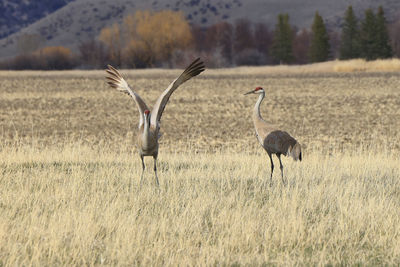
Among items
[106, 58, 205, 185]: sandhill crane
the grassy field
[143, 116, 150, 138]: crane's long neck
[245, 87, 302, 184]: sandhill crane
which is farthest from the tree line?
[143, 116, 150, 138]: crane's long neck

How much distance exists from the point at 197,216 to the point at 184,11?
170993mm

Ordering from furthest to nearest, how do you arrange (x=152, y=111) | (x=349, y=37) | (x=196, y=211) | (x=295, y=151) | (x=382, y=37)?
1. (x=349, y=37)
2. (x=382, y=37)
3. (x=295, y=151)
4. (x=152, y=111)
5. (x=196, y=211)

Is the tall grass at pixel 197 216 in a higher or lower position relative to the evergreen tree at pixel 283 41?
lower

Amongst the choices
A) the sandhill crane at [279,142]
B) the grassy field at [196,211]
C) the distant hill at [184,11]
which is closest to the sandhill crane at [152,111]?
the grassy field at [196,211]

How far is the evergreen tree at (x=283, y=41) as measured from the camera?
102 meters

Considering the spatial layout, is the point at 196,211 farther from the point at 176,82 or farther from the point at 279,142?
the point at 279,142

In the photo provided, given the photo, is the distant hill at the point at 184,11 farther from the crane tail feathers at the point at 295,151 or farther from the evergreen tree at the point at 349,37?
the crane tail feathers at the point at 295,151

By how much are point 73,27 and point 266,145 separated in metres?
169

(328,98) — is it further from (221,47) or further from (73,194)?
(221,47)

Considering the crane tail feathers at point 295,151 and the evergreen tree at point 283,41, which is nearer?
the crane tail feathers at point 295,151

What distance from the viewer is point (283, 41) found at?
103000mm

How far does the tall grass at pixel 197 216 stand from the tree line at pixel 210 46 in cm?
7862

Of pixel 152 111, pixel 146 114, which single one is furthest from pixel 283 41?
pixel 146 114

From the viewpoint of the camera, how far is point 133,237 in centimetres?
639
